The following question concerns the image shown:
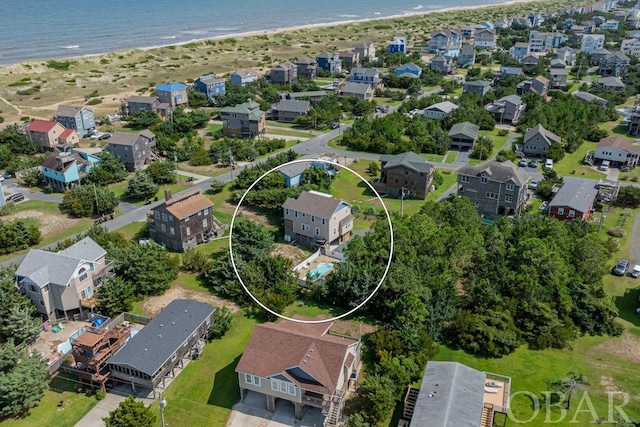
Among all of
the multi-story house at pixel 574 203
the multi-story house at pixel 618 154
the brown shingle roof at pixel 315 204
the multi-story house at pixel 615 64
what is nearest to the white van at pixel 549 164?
the multi-story house at pixel 618 154

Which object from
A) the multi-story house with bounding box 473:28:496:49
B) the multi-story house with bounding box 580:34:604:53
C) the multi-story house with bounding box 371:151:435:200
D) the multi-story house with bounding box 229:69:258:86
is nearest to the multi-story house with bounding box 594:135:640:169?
the multi-story house with bounding box 371:151:435:200

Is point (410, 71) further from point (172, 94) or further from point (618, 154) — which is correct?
point (618, 154)

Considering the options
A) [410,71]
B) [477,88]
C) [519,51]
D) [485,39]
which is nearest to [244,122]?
[477,88]

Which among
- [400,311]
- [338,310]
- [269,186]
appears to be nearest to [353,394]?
[400,311]

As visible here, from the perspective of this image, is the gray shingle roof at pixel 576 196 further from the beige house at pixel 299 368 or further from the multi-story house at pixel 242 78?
the multi-story house at pixel 242 78

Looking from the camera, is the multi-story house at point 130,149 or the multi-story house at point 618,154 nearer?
the multi-story house at point 130,149

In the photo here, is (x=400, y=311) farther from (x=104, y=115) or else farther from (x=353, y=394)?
(x=104, y=115)
